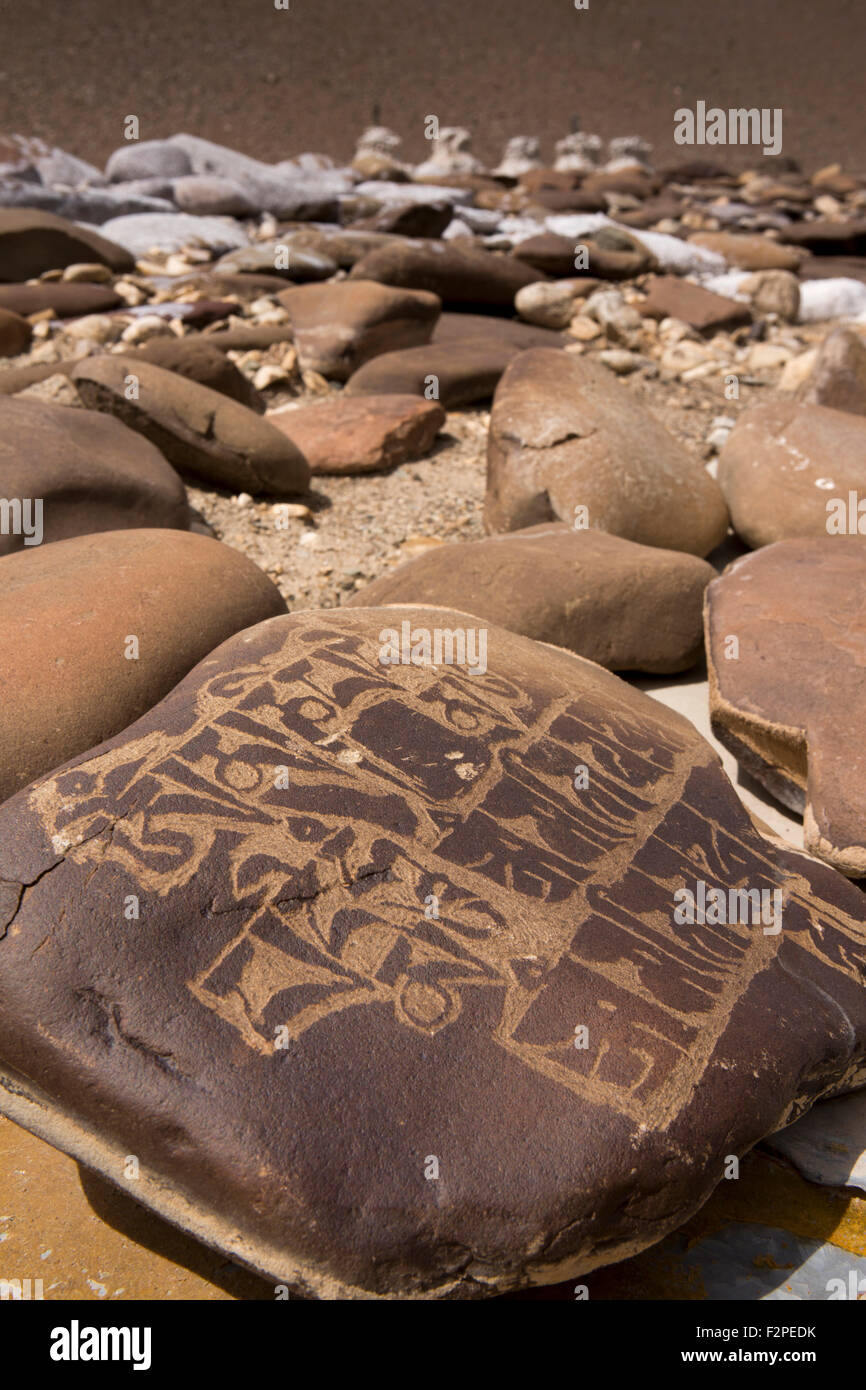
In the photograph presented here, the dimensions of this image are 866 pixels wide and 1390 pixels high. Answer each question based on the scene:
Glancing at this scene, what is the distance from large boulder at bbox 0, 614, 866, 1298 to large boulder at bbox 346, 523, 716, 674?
786 millimetres

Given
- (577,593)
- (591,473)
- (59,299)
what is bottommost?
(577,593)

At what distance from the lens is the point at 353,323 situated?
495cm

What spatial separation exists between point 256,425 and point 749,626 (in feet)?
6.20

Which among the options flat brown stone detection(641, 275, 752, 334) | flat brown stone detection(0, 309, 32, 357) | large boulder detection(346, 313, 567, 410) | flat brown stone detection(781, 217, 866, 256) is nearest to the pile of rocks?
large boulder detection(346, 313, 567, 410)

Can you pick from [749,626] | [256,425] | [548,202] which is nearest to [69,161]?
[548,202]

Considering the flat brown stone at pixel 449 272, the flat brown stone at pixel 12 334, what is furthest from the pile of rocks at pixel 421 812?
the flat brown stone at pixel 449 272

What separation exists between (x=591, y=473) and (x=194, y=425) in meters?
1.35

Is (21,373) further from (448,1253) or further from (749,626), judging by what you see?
(448,1253)

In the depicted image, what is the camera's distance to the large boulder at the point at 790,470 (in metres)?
3.38

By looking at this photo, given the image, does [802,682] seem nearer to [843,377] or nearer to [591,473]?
[591,473]

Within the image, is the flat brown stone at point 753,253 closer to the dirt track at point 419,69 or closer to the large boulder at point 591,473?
the large boulder at point 591,473

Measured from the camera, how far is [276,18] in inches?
666

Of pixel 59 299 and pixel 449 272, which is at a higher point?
pixel 449 272

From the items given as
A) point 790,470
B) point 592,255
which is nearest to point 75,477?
point 790,470
